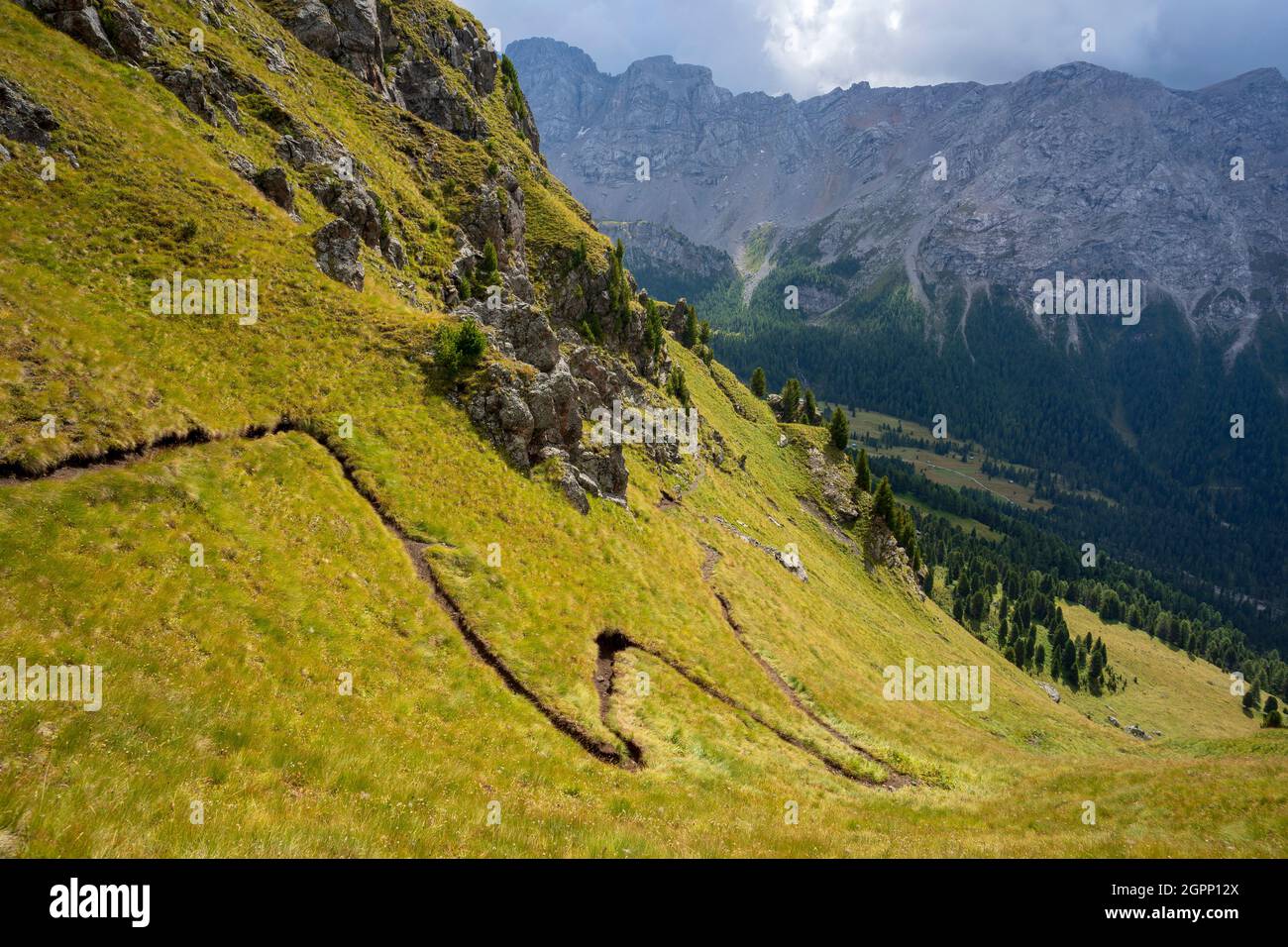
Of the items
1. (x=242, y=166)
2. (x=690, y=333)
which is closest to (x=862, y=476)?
(x=690, y=333)

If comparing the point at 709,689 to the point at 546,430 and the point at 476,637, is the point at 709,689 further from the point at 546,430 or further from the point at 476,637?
the point at 546,430

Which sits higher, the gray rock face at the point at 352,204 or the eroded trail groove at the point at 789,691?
the gray rock face at the point at 352,204

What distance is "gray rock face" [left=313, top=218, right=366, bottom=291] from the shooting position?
41969mm

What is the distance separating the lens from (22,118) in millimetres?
31688

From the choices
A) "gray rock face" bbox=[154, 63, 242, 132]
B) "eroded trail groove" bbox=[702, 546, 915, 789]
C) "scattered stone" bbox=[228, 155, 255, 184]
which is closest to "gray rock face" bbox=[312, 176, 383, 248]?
"scattered stone" bbox=[228, 155, 255, 184]

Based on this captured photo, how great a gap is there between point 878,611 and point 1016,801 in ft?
179

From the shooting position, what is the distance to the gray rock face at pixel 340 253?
138 ft

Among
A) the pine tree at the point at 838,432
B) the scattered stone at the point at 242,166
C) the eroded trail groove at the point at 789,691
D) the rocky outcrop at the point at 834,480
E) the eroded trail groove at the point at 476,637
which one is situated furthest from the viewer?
the pine tree at the point at 838,432

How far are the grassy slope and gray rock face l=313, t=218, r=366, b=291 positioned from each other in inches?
59.2

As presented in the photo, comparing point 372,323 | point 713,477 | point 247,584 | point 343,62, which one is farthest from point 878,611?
point 343,62

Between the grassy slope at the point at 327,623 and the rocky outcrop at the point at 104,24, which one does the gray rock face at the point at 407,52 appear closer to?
the grassy slope at the point at 327,623

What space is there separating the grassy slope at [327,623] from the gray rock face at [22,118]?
3.19 ft

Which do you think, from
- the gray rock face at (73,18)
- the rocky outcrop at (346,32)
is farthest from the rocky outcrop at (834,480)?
the gray rock face at (73,18)

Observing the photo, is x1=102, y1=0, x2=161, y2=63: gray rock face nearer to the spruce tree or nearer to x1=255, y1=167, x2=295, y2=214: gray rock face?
x1=255, y1=167, x2=295, y2=214: gray rock face
